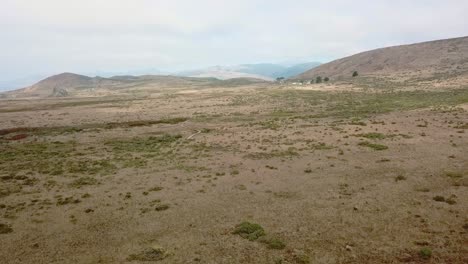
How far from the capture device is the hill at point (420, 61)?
5659 inches

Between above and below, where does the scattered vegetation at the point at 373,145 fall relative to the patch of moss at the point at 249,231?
above

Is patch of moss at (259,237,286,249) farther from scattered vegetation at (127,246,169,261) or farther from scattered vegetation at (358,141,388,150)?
scattered vegetation at (358,141,388,150)

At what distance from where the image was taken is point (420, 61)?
166 meters

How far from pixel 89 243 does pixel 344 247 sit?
12.3 meters

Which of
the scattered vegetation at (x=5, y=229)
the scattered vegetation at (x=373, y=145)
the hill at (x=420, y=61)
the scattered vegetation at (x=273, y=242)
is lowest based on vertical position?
the scattered vegetation at (x=273, y=242)

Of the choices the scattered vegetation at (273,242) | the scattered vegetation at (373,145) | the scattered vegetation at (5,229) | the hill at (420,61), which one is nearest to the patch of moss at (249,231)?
the scattered vegetation at (273,242)

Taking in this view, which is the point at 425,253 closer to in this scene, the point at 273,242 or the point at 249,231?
the point at 273,242

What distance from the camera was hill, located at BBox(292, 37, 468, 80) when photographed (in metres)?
144

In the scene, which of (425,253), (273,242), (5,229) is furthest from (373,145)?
(5,229)

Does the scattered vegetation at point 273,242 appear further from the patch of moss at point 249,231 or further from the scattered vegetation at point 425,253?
the scattered vegetation at point 425,253

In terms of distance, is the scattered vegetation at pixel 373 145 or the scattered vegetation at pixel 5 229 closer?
the scattered vegetation at pixel 5 229

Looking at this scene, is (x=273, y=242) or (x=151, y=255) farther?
(x=273, y=242)

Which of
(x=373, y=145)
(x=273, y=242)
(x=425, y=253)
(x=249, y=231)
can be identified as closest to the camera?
(x=425, y=253)

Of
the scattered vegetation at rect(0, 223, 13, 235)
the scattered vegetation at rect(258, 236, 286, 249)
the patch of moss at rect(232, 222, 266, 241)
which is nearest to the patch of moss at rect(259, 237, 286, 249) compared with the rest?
the scattered vegetation at rect(258, 236, 286, 249)
